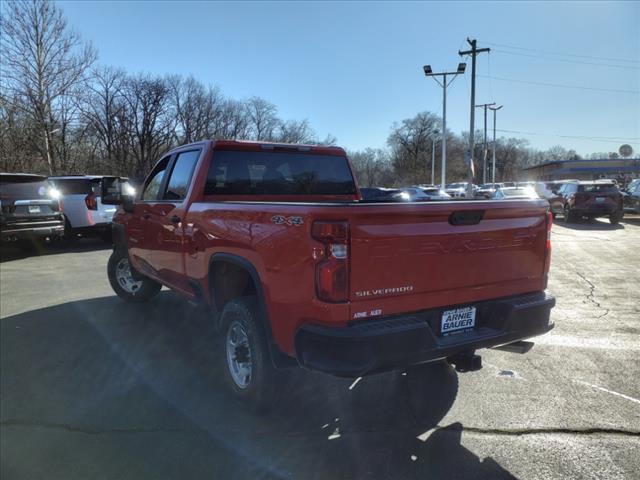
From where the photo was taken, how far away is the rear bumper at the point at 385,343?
251 cm

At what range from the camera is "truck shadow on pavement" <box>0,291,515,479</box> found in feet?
9.12

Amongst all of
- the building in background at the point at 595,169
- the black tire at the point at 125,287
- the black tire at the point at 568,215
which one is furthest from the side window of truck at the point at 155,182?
the building in background at the point at 595,169

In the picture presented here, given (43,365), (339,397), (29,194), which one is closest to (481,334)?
(339,397)

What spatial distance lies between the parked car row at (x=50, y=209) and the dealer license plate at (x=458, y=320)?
8.76 meters

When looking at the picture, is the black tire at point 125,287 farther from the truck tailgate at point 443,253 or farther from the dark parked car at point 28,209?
the dark parked car at point 28,209

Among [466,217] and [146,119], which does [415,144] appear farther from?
[466,217]

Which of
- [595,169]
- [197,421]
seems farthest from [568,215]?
[595,169]

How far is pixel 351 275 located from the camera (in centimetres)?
256

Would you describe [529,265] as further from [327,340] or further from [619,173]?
[619,173]

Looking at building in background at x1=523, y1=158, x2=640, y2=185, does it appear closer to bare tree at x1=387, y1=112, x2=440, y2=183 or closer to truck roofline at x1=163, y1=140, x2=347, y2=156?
bare tree at x1=387, y1=112, x2=440, y2=183

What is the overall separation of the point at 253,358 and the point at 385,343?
1124 millimetres

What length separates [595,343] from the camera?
4883mm

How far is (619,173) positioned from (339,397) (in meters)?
87.3

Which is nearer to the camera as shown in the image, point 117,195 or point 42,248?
point 117,195
